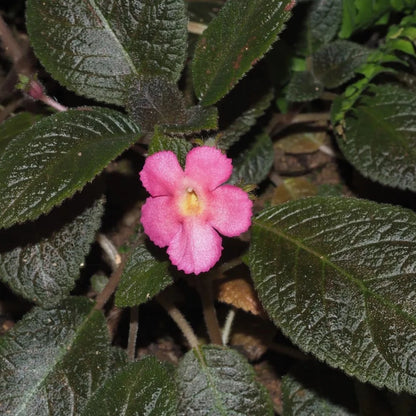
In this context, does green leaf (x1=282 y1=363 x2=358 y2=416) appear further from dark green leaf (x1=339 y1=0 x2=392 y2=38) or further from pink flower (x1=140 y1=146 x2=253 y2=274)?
dark green leaf (x1=339 y1=0 x2=392 y2=38)

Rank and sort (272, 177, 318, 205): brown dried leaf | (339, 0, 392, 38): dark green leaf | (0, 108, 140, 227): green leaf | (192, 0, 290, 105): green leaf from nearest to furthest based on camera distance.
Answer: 1. (0, 108, 140, 227): green leaf
2. (192, 0, 290, 105): green leaf
3. (339, 0, 392, 38): dark green leaf
4. (272, 177, 318, 205): brown dried leaf

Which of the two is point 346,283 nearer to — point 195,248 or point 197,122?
point 195,248

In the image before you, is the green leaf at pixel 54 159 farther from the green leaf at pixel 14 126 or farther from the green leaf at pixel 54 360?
the green leaf at pixel 54 360

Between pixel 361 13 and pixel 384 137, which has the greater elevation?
pixel 361 13

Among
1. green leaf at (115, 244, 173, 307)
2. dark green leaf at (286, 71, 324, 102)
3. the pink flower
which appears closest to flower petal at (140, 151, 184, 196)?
the pink flower

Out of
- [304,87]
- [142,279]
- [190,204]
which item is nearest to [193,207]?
[190,204]

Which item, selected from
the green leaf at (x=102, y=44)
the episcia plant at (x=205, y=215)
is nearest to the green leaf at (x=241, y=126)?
the episcia plant at (x=205, y=215)

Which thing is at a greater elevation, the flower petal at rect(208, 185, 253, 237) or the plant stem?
the flower petal at rect(208, 185, 253, 237)
